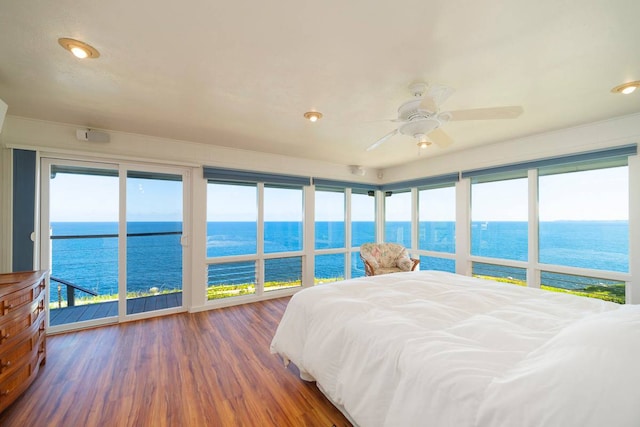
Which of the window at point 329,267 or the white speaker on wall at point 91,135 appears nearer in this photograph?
the white speaker on wall at point 91,135

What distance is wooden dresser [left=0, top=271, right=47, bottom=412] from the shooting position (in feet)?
5.48

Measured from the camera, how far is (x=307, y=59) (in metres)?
1.75

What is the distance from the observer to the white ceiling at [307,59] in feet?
4.43

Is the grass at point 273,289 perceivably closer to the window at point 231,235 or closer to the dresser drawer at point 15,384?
the window at point 231,235

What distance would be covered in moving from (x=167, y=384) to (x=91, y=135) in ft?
9.18

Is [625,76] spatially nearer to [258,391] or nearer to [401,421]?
[401,421]

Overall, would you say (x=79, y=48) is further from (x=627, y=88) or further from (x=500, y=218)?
(x=500, y=218)

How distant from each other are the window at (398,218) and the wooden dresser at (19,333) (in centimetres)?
503

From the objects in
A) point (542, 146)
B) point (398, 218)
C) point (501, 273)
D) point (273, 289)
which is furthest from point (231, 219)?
point (542, 146)

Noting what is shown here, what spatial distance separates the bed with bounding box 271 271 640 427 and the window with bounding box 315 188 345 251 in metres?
2.76

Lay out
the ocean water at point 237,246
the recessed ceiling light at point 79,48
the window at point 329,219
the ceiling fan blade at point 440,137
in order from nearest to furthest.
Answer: the recessed ceiling light at point 79,48, the ceiling fan blade at point 440,137, the ocean water at point 237,246, the window at point 329,219

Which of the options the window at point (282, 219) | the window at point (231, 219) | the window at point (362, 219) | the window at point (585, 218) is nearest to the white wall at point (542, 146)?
the window at point (585, 218)

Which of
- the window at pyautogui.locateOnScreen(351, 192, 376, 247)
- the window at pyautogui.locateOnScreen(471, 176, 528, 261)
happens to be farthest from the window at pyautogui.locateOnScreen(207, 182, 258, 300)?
the window at pyautogui.locateOnScreen(471, 176, 528, 261)

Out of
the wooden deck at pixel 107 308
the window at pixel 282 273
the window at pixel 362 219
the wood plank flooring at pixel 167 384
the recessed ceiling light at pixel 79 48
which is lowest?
the wood plank flooring at pixel 167 384
